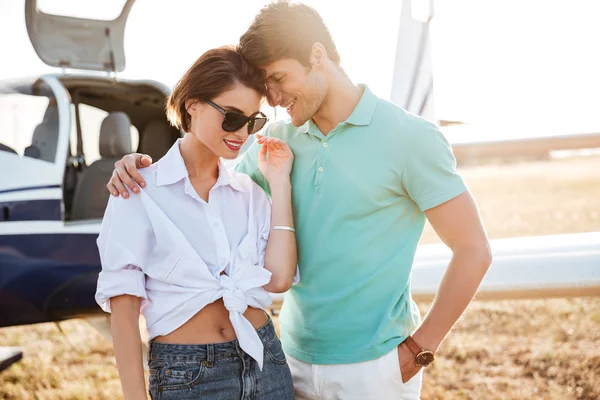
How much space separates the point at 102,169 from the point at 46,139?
545 mm

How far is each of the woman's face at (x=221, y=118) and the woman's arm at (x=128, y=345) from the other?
44 centimetres

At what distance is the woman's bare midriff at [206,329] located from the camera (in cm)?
155

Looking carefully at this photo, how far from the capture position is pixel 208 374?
4.96ft

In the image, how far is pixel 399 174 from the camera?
1.76m

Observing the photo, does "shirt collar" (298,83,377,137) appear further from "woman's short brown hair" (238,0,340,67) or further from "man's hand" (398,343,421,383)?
"man's hand" (398,343,421,383)

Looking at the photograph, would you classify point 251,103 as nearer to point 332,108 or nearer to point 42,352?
point 332,108

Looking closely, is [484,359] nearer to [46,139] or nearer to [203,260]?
[46,139]

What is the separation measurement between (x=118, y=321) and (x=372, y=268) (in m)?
0.67

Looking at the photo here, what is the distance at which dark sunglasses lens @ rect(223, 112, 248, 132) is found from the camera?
1652 millimetres

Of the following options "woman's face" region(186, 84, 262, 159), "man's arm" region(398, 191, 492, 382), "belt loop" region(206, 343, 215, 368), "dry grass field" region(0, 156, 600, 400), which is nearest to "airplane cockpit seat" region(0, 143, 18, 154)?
"dry grass field" region(0, 156, 600, 400)

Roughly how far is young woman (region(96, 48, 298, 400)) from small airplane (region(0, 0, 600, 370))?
189 centimetres

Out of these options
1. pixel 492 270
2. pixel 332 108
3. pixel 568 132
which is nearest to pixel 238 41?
pixel 332 108

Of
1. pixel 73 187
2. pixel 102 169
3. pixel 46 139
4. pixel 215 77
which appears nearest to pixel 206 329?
pixel 215 77

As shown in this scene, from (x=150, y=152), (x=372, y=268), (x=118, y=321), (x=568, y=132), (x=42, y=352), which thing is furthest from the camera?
(x=568, y=132)
